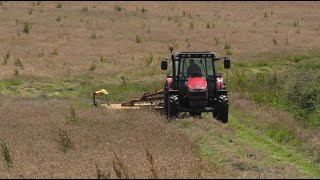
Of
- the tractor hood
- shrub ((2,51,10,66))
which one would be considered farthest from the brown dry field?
the tractor hood

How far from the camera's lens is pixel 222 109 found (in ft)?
54.0

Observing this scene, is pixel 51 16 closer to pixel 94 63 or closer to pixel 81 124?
pixel 94 63

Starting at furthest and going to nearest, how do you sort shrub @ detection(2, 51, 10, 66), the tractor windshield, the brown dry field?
shrub @ detection(2, 51, 10, 66) < the tractor windshield < the brown dry field

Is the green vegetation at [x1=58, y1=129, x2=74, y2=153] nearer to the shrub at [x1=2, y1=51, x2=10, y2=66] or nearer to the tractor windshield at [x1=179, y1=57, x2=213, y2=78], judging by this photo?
the tractor windshield at [x1=179, y1=57, x2=213, y2=78]

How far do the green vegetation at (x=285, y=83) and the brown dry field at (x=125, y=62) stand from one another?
1149 millimetres

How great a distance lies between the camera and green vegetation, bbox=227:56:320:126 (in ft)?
62.2

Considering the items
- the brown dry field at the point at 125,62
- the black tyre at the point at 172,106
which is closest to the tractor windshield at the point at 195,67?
the black tyre at the point at 172,106

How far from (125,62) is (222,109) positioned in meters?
12.3

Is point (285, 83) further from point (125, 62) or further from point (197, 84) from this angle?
point (125, 62)

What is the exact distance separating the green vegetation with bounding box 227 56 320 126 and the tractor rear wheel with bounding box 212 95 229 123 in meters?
2.72

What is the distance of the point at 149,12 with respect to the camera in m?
47.1

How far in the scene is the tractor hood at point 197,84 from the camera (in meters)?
16.5

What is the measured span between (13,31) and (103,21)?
7.61 m

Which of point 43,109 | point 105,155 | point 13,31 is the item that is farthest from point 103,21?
point 105,155
